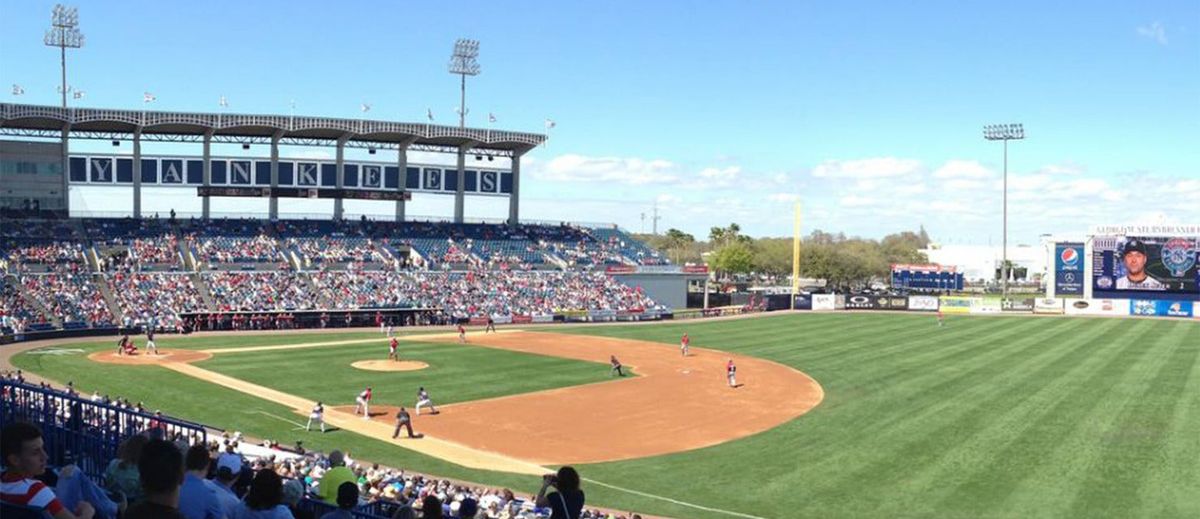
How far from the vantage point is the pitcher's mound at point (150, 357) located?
129ft

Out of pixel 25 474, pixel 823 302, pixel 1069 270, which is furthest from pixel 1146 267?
pixel 25 474

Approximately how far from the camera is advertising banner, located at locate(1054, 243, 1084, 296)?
7862 centimetres

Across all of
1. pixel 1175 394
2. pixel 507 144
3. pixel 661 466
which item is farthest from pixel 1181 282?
pixel 661 466

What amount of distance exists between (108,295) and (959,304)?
67.0 m

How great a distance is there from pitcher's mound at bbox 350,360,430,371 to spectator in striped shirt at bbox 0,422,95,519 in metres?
33.5

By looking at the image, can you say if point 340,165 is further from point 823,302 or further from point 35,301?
point 823,302

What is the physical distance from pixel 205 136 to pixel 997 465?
58.5 metres

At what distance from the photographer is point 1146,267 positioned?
7388 centimetres

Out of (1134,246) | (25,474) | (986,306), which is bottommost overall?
(986,306)

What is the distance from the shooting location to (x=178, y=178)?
211 feet

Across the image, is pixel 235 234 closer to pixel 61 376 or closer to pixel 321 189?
pixel 321 189

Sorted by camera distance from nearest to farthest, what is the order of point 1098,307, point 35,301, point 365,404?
A: point 365,404 → point 35,301 → point 1098,307

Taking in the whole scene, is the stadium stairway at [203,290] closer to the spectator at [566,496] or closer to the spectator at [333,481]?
the spectator at [333,481]

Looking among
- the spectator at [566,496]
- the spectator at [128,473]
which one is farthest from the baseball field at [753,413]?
the spectator at [128,473]
